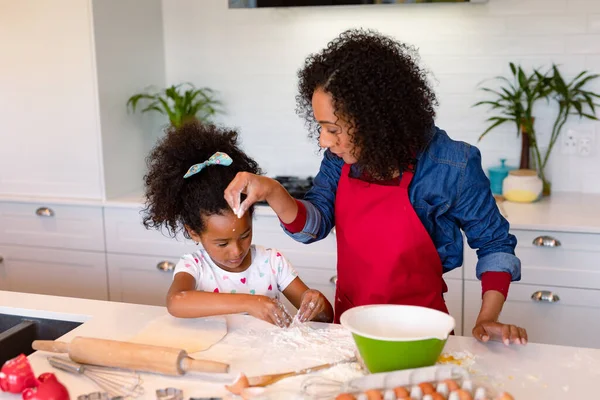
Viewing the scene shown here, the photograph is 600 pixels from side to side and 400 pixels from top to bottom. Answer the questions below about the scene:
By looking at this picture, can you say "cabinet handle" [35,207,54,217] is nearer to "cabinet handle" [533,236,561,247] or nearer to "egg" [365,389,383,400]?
"cabinet handle" [533,236,561,247]

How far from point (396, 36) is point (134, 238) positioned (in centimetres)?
141

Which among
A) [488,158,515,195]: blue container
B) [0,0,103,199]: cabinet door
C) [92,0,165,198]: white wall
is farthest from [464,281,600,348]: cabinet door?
[0,0,103,199]: cabinet door

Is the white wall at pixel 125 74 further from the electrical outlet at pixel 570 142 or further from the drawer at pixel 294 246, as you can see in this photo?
the electrical outlet at pixel 570 142

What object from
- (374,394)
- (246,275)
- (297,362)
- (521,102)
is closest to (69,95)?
(246,275)

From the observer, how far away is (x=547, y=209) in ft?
9.17

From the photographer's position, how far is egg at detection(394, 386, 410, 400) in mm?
1169

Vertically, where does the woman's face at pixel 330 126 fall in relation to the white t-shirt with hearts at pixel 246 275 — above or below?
above

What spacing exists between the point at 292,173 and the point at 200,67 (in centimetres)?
66

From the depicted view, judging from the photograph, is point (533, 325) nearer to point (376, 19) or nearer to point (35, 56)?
point (376, 19)

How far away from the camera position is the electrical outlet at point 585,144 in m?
3.01

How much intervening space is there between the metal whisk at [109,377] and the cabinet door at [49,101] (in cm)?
177

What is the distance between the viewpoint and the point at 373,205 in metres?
1.68

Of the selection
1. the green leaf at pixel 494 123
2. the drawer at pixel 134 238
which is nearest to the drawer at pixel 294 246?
the drawer at pixel 134 238

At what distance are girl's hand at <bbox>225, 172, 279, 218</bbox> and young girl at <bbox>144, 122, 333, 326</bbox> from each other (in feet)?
0.63
